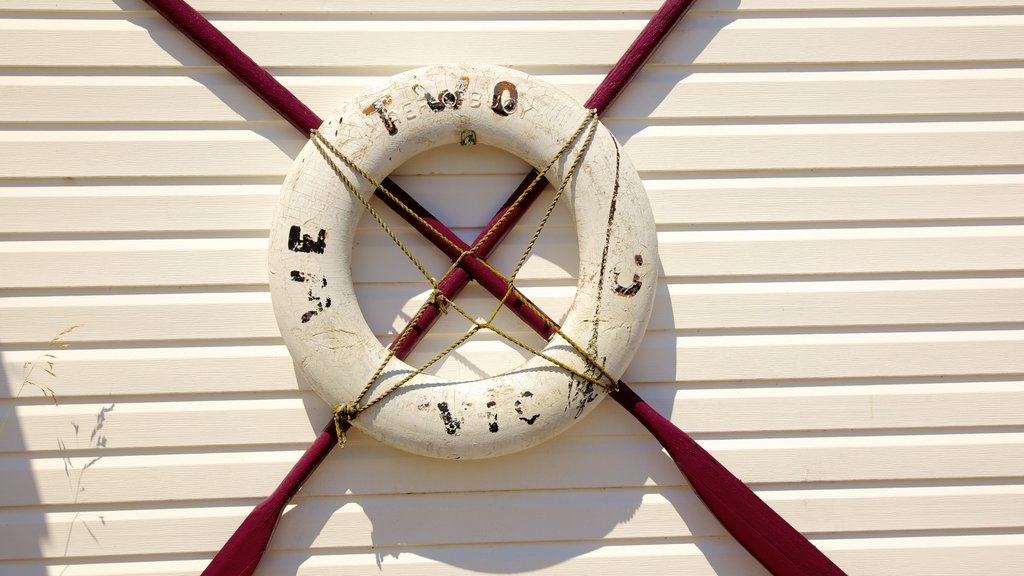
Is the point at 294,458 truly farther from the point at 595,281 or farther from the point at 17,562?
the point at 595,281

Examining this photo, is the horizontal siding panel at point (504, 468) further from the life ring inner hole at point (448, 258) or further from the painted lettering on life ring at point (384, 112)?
the painted lettering on life ring at point (384, 112)

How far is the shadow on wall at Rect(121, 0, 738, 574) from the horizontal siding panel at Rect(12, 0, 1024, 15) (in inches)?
2.4

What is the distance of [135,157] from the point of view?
1.68m

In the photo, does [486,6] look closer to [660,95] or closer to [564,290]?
[660,95]

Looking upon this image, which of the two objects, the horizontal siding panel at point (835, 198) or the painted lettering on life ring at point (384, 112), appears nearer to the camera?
the painted lettering on life ring at point (384, 112)

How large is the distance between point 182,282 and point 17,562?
79cm

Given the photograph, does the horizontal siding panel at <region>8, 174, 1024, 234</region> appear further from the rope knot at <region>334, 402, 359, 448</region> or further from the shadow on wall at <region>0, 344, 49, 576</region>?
the rope knot at <region>334, 402, 359, 448</region>

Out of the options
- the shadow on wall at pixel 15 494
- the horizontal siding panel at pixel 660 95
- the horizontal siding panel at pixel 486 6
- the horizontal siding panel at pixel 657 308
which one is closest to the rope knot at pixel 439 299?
the horizontal siding panel at pixel 657 308

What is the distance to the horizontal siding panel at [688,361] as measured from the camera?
5.53 feet

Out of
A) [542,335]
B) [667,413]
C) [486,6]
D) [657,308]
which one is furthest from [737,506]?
[486,6]

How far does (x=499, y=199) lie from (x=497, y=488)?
2.33ft

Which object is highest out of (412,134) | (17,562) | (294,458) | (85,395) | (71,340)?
(412,134)

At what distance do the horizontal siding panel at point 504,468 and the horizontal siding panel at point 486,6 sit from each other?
3.43ft

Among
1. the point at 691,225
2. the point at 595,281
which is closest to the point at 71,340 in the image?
the point at 595,281
